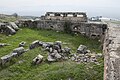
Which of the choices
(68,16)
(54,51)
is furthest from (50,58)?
(68,16)

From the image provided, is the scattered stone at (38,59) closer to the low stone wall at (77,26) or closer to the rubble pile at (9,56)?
the rubble pile at (9,56)

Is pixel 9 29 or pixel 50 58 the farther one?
pixel 9 29

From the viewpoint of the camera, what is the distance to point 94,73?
11.3 metres

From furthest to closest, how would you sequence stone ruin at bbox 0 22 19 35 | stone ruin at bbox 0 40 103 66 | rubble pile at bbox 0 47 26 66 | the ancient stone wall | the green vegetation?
the ancient stone wall, the green vegetation, stone ruin at bbox 0 22 19 35, rubble pile at bbox 0 47 26 66, stone ruin at bbox 0 40 103 66

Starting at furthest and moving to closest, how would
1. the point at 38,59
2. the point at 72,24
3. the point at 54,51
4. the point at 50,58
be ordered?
the point at 72,24, the point at 54,51, the point at 50,58, the point at 38,59

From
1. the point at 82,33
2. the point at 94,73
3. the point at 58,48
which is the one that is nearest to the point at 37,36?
the point at 82,33

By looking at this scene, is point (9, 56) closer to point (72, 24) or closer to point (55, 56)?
point (55, 56)

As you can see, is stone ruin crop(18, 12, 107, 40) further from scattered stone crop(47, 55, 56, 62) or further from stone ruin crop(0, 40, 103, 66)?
scattered stone crop(47, 55, 56, 62)

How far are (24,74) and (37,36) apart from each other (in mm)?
9001

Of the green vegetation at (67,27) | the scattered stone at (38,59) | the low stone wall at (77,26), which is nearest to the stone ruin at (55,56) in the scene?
the scattered stone at (38,59)

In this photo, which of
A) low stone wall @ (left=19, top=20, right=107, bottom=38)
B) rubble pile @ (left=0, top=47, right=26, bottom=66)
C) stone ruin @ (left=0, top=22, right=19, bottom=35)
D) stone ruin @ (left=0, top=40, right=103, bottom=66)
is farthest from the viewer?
low stone wall @ (left=19, top=20, right=107, bottom=38)

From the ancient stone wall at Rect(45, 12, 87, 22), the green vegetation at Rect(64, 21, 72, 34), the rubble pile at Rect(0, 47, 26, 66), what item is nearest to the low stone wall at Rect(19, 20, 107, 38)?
the green vegetation at Rect(64, 21, 72, 34)

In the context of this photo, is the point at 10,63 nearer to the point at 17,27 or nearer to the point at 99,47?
the point at 99,47

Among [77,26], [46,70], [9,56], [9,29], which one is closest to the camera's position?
[46,70]
